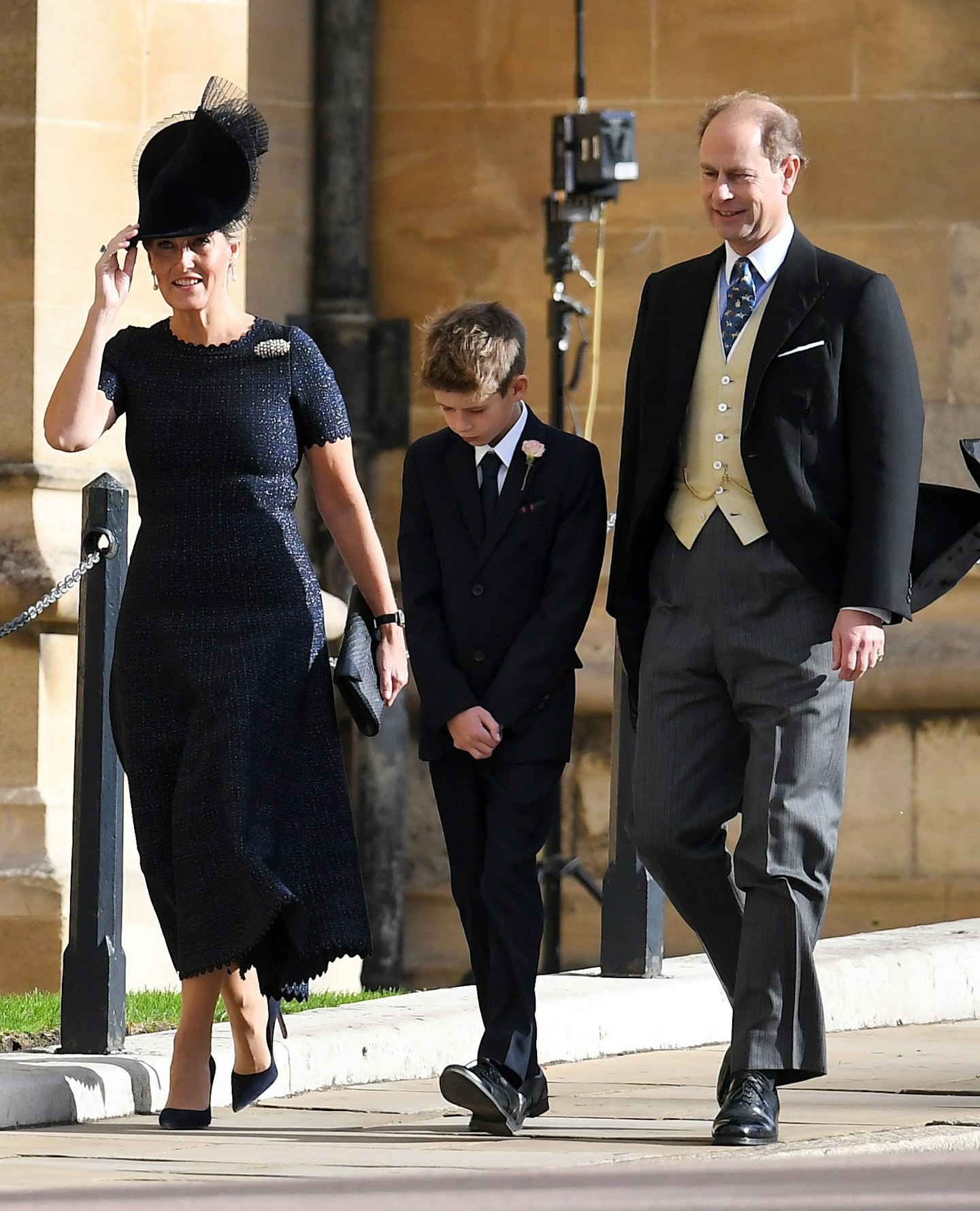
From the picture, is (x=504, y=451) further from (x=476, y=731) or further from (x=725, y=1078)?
(x=725, y=1078)

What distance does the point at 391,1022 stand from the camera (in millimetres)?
5660

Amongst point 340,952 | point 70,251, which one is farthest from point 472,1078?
point 70,251

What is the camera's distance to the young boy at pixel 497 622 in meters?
4.88

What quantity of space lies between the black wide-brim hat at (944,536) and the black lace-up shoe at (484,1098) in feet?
3.56

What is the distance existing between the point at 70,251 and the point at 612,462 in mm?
2456

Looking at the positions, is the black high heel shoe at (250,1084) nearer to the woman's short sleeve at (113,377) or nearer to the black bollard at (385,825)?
the woman's short sleeve at (113,377)

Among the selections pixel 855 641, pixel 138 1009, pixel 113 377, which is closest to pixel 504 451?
pixel 113 377

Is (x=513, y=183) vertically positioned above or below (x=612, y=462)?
above

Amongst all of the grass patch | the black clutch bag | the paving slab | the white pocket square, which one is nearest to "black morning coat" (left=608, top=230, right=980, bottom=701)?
the white pocket square

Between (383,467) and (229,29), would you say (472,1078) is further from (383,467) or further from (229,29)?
(383,467)

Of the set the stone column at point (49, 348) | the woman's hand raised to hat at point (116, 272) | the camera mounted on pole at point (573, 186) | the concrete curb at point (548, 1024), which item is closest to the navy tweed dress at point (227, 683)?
the woman's hand raised to hat at point (116, 272)

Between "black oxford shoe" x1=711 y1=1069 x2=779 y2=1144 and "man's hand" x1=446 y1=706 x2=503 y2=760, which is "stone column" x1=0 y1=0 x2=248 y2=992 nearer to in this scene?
"man's hand" x1=446 y1=706 x2=503 y2=760

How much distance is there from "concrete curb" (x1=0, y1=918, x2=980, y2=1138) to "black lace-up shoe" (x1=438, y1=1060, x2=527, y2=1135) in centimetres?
70

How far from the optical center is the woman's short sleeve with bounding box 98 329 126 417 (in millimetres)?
4969
